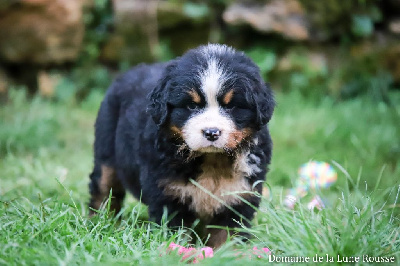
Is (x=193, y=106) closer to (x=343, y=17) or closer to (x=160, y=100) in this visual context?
(x=160, y=100)

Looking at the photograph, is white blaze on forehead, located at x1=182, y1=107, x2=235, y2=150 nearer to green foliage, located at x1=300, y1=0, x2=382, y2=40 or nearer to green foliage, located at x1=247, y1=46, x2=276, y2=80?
green foliage, located at x1=247, y1=46, x2=276, y2=80

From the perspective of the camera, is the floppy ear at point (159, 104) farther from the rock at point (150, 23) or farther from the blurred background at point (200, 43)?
the rock at point (150, 23)

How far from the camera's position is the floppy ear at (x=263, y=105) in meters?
3.47

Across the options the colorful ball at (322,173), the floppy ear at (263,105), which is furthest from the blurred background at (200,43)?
the floppy ear at (263,105)

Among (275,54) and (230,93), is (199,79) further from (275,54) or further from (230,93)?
(275,54)

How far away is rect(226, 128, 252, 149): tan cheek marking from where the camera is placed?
131 inches

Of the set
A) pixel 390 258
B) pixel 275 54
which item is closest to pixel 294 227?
pixel 390 258

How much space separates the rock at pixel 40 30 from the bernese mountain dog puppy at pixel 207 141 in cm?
611

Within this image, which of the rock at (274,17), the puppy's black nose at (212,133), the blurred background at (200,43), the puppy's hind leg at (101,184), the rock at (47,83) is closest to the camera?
the puppy's black nose at (212,133)

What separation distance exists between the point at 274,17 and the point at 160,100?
6.01m

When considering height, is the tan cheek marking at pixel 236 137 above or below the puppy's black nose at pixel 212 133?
below

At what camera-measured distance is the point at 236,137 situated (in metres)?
3.38

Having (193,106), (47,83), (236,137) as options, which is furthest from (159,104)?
(47,83)

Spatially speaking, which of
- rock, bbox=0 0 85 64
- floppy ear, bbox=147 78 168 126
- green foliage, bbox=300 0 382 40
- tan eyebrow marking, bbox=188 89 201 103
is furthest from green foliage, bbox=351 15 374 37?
tan eyebrow marking, bbox=188 89 201 103
